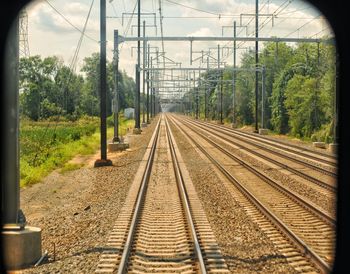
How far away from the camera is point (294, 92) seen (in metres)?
42.8

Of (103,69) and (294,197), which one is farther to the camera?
(103,69)

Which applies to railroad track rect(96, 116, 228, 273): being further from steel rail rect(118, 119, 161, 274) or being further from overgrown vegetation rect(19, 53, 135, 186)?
overgrown vegetation rect(19, 53, 135, 186)

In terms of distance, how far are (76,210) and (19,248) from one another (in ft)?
13.2

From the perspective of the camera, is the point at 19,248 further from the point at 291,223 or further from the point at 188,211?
the point at 291,223

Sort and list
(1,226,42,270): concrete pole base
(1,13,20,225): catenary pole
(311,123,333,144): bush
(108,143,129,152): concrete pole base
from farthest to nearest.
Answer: (311,123,333,144): bush < (108,143,129,152): concrete pole base < (1,13,20,225): catenary pole < (1,226,42,270): concrete pole base

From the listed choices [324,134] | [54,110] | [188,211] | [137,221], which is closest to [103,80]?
[188,211]

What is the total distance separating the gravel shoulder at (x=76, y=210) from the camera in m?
7.09

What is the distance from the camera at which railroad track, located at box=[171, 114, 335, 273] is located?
6.75m

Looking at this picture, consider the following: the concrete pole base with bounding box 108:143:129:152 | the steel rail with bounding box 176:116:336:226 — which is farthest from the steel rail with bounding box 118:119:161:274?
the concrete pole base with bounding box 108:143:129:152

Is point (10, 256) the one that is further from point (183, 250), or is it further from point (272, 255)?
point (272, 255)

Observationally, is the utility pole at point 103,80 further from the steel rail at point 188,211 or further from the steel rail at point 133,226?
the steel rail at point 133,226

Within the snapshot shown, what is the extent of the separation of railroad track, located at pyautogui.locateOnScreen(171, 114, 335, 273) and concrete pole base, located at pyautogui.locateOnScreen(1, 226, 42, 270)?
3.57 m

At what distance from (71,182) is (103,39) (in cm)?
587

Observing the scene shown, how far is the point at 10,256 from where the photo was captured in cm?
693
